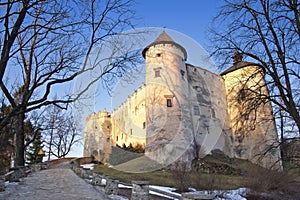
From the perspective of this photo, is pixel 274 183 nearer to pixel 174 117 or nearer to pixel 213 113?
pixel 174 117

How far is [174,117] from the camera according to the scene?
22.7 meters

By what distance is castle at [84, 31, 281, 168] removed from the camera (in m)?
21.3

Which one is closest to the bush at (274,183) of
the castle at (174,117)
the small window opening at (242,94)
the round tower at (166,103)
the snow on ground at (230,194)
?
the snow on ground at (230,194)

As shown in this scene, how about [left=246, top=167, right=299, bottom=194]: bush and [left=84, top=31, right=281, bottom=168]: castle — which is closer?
[left=246, top=167, right=299, bottom=194]: bush

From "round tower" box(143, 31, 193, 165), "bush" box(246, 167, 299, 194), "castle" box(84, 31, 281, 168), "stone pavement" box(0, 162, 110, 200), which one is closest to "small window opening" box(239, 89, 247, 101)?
"stone pavement" box(0, 162, 110, 200)

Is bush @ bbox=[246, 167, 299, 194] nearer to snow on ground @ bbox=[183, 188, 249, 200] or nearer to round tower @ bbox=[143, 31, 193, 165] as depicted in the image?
snow on ground @ bbox=[183, 188, 249, 200]

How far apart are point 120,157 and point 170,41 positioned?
40.1ft

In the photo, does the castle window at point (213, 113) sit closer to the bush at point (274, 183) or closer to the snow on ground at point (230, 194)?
the bush at point (274, 183)

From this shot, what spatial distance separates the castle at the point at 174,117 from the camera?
2131 centimetres

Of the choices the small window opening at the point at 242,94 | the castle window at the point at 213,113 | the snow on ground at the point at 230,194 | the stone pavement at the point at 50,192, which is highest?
the castle window at the point at 213,113

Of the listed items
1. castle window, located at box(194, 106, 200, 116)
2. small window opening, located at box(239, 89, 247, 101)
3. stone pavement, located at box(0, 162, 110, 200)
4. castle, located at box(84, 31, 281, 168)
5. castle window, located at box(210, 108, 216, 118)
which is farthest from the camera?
castle window, located at box(210, 108, 216, 118)

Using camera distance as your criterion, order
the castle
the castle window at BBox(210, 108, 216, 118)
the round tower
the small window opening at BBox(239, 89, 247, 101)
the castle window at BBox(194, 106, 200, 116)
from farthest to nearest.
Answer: the castle window at BBox(210, 108, 216, 118) < the castle window at BBox(194, 106, 200, 116) < the castle < the round tower < the small window opening at BBox(239, 89, 247, 101)

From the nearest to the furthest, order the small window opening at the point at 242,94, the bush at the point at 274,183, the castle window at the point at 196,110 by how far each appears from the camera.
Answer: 1. the small window opening at the point at 242,94
2. the bush at the point at 274,183
3. the castle window at the point at 196,110

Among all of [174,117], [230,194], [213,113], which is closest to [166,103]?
[174,117]
